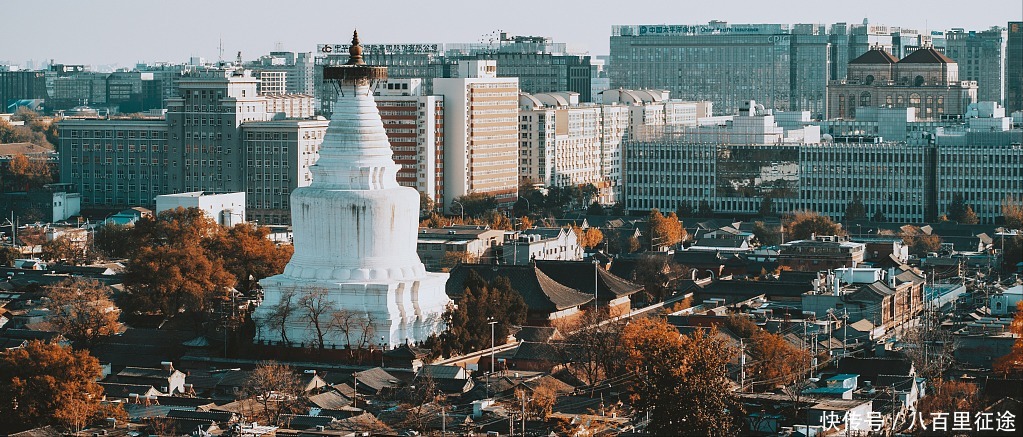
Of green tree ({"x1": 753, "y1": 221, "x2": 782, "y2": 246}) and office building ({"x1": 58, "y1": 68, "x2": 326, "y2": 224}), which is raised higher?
office building ({"x1": 58, "y1": 68, "x2": 326, "y2": 224})

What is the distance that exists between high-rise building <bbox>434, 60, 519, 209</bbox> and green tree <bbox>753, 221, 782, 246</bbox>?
32996mm

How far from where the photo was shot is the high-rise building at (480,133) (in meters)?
166

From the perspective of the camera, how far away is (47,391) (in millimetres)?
65375

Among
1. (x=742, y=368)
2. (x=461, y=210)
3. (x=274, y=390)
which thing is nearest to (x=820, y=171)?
(x=461, y=210)

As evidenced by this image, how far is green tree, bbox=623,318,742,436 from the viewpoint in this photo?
60.1 m

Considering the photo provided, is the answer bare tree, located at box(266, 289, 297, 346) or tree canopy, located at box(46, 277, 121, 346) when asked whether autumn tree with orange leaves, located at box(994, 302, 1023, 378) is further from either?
tree canopy, located at box(46, 277, 121, 346)

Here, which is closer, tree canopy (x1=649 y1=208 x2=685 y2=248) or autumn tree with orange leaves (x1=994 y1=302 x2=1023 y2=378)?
autumn tree with orange leaves (x1=994 y1=302 x2=1023 y2=378)

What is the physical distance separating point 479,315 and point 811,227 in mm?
58496

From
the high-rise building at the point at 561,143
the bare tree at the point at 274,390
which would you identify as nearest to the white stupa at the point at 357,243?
the bare tree at the point at 274,390

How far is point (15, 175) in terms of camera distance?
169 metres

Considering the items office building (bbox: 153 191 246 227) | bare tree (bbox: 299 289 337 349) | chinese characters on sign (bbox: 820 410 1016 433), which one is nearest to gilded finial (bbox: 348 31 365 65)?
bare tree (bbox: 299 289 337 349)

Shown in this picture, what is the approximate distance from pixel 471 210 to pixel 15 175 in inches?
1366

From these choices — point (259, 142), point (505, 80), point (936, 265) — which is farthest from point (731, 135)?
point (936, 265)

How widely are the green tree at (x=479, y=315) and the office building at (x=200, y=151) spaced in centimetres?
6975
